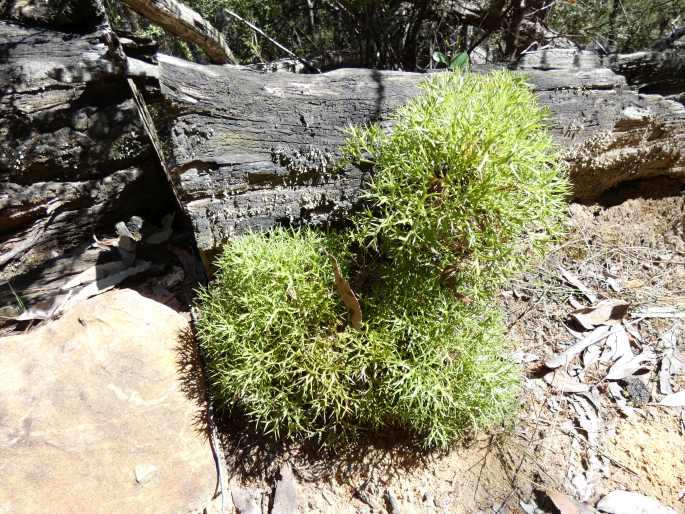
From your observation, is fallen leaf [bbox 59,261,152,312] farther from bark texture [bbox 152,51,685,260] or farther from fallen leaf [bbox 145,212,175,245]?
bark texture [bbox 152,51,685,260]

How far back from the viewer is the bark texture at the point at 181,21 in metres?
2.07

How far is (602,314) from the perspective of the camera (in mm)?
2520

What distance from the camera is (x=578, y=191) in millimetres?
2805

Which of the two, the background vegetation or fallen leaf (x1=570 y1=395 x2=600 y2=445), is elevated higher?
the background vegetation

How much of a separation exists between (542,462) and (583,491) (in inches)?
7.2

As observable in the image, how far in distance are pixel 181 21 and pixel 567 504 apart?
9.14ft

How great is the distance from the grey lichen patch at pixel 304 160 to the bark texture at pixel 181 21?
2.84 ft

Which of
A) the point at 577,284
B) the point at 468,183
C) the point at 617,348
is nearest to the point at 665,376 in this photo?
the point at 617,348

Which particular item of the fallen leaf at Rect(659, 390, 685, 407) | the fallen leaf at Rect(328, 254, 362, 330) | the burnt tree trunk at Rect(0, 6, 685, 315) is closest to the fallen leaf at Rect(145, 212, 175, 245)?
the burnt tree trunk at Rect(0, 6, 685, 315)

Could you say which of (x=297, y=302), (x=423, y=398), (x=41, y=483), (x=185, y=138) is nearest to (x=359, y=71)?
(x=185, y=138)

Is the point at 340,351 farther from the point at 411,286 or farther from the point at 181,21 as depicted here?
the point at 181,21

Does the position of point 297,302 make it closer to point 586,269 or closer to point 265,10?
point 586,269

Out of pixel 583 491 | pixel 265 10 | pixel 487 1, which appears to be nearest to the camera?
pixel 583 491

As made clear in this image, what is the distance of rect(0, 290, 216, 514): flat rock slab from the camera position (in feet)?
5.34
